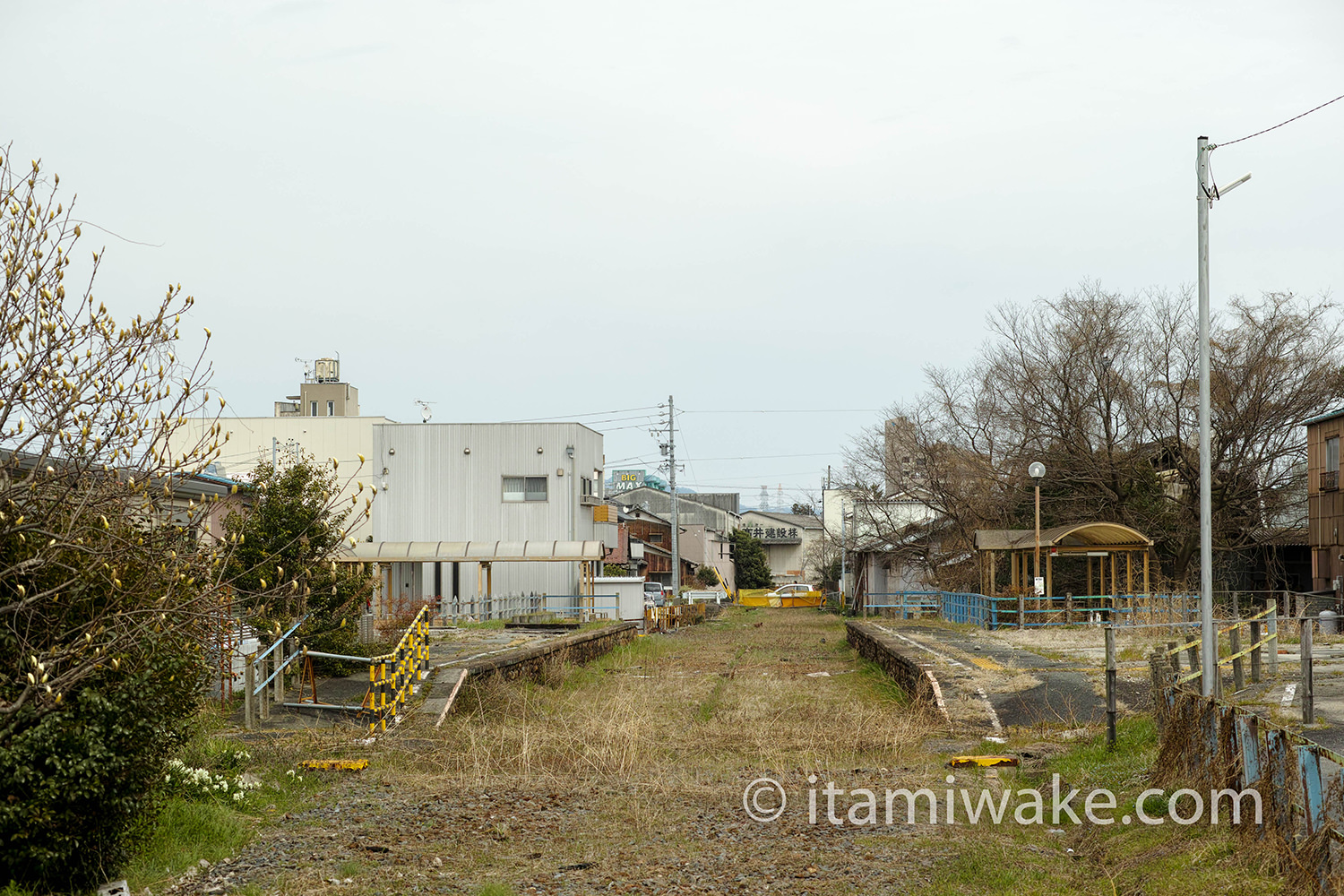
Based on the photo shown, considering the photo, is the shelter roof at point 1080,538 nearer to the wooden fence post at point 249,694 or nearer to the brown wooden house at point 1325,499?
the brown wooden house at point 1325,499

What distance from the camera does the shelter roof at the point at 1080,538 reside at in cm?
2727

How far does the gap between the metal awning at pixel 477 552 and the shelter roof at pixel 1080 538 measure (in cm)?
1306

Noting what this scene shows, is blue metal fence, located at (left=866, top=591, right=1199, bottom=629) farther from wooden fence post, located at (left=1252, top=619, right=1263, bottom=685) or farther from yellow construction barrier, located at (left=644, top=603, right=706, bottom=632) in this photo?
yellow construction barrier, located at (left=644, top=603, right=706, bottom=632)

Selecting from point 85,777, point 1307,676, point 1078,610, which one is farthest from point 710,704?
point 1078,610

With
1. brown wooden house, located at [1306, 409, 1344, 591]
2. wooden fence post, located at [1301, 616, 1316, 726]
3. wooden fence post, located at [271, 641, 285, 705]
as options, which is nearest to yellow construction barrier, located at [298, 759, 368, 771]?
wooden fence post, located at [271, 641, 285, 705]

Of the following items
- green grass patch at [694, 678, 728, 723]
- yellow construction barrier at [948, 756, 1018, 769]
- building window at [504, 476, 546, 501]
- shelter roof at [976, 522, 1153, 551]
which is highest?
building window at [504, 476, 546, 501]

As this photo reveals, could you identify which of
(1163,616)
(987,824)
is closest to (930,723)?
(987,824)

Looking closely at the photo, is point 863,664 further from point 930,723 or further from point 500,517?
point 500,517

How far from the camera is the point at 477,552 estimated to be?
36.4m

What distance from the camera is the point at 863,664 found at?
959 inches

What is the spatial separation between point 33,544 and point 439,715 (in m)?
8.12

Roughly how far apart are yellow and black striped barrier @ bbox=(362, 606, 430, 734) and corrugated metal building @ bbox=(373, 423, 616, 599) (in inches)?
985

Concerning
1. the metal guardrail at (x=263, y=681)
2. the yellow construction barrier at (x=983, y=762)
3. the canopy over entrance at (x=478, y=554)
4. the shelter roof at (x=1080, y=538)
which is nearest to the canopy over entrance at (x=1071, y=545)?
the shelter roof at (x=1080, y=538)

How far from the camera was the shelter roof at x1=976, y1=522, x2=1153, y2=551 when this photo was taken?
89.5 feet
